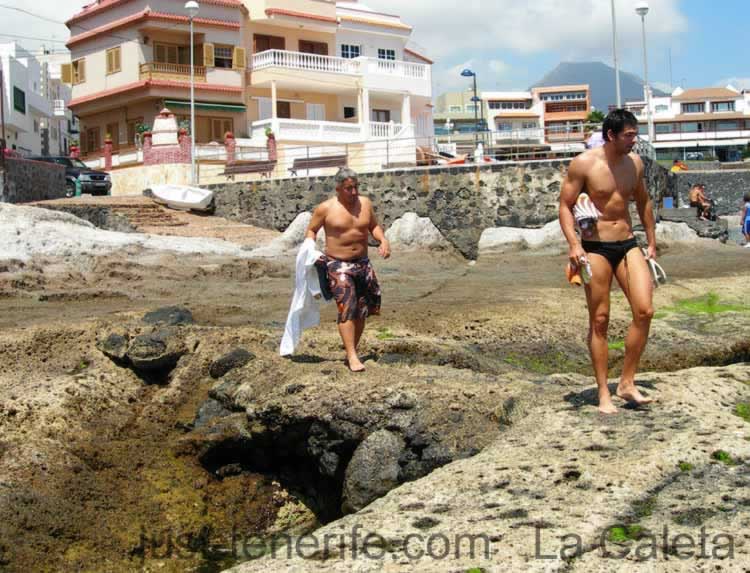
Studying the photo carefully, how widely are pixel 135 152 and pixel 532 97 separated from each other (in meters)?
79.5

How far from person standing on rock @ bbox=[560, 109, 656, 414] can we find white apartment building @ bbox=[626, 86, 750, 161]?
72.0 metres

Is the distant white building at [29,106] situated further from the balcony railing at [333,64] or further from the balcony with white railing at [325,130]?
the balcony with white railing at [325,130]

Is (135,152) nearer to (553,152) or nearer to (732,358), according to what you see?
(553,152)

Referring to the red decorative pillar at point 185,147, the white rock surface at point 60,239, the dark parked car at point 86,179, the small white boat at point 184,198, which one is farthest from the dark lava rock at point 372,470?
the dark parked car at point 86,179

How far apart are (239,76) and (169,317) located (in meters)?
28.9

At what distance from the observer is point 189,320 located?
1036 cm

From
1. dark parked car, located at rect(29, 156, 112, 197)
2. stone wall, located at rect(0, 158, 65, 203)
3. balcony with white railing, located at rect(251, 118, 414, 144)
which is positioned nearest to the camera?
stone wall, located at rect(0, 158, 65, 203)

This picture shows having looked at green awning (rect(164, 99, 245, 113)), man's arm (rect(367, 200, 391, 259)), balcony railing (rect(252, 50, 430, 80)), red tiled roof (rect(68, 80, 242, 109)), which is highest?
balcony railing (rect(252, 50, 430, 80))

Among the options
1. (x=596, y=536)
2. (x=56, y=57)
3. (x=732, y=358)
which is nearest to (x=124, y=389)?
(x=596, y=536)

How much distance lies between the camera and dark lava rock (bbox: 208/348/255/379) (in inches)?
336

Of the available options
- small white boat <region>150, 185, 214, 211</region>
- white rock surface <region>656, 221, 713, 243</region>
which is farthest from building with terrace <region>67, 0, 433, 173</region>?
white rock surface <region>656, 221, 713, 243</region>

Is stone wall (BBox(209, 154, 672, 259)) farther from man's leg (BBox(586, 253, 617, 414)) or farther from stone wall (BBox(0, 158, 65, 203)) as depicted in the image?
man's leg (BBox(586, 253, 617, 414))

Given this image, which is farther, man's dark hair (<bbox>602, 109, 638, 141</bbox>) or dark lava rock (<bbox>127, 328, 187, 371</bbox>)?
dark lava rock (<bbox>127, 328, 187, 371</bbox>)

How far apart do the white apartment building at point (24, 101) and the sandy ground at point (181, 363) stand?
31.7 meters
